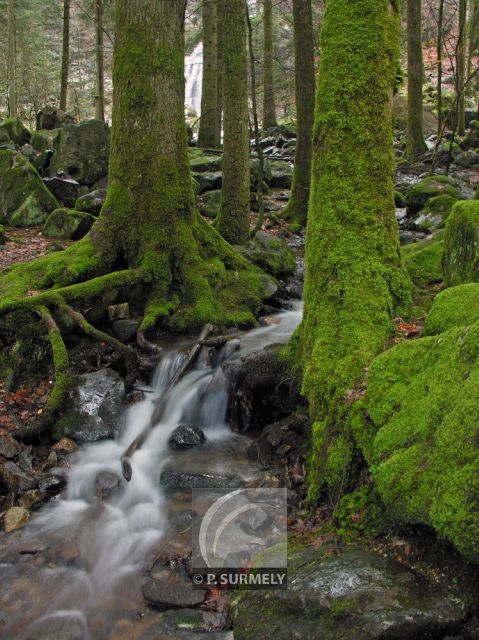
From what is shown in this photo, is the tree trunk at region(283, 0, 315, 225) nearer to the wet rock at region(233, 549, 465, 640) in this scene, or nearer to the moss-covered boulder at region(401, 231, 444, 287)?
the moss-covered boulder at region(401, 231, 444, 287)

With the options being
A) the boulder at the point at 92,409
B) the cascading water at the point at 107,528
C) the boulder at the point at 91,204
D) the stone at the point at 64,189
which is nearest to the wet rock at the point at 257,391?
the cascading water at the point at 107,528

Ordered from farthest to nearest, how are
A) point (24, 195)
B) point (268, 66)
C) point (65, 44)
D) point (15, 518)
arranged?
point (268, 66) < point (65, 44) < point (24, 195) < point (15, 518)

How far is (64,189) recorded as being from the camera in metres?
13.4

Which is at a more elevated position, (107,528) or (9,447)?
(9,447)

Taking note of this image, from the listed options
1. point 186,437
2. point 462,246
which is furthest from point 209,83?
point 186,437

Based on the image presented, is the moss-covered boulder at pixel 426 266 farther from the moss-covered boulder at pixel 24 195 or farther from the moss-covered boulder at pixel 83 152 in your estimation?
the moss-covered boulder at pixel 83 152

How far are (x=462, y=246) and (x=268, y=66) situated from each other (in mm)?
18360

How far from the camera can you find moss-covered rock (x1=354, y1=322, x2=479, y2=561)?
274cm

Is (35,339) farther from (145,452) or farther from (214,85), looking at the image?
(214,85)

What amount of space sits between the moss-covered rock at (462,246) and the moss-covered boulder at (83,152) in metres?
10.2

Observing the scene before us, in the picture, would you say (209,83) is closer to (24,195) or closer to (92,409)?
(24,195)

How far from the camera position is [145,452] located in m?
6.15

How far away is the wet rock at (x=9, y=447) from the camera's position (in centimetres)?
574

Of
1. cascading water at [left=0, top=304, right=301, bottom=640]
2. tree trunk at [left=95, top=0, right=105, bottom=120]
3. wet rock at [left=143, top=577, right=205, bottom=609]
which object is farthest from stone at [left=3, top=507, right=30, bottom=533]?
tree trunk at [left=95, top=0, right=105, bottom=120]
